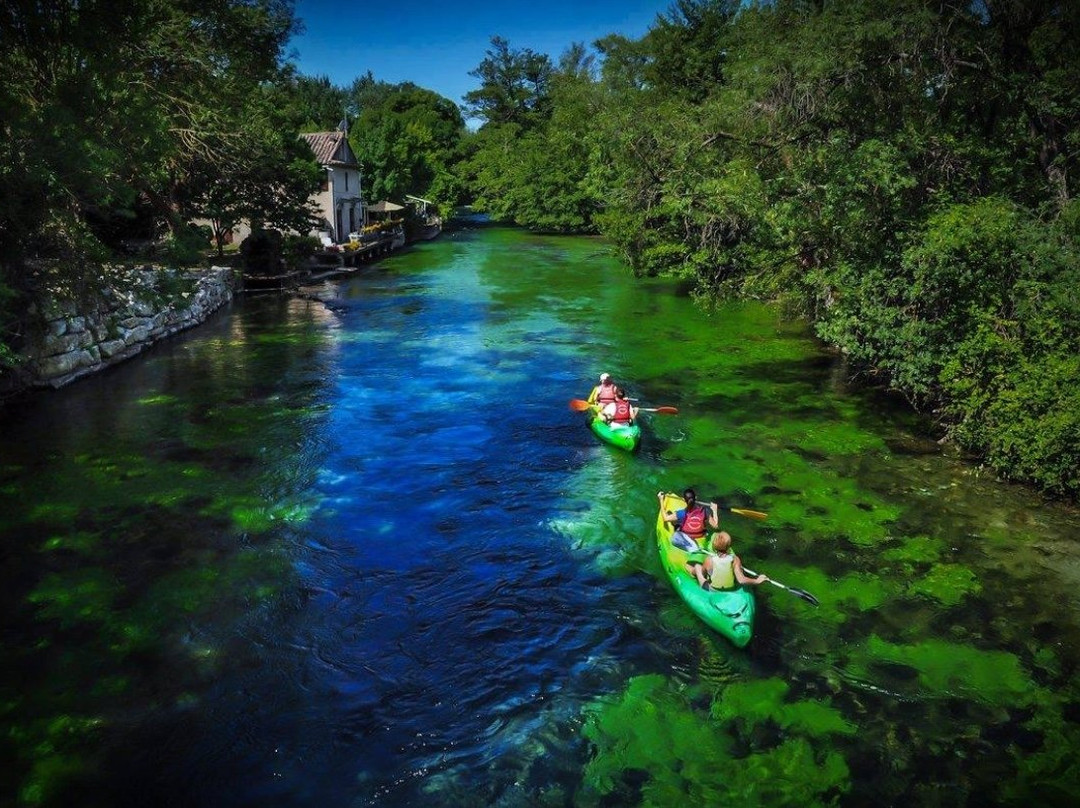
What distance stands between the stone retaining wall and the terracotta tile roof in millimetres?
25355

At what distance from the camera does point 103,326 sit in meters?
23.4

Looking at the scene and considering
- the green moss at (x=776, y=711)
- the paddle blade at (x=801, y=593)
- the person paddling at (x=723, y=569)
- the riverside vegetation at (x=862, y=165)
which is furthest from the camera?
the riverside vegetation at (x=862, y=165)

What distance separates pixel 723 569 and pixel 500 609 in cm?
328

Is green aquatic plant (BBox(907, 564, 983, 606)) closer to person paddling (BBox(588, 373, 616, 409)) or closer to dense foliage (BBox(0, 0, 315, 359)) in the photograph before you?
person paddling (BBox(588, 373, 616, 409))

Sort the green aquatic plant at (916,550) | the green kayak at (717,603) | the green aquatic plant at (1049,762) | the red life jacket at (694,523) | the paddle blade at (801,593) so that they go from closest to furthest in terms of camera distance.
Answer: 1. the green aquatic plant at (1049,762)
2. the green kayak at (717,603)
3. the paddle blade at (801,593)
4. the red life jacket at (694,523)
5. the green aquatic plant at (916,550)

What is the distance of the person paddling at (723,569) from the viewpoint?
434 inches

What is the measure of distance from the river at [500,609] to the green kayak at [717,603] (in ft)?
0.82

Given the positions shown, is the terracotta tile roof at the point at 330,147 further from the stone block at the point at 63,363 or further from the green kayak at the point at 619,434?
the green kayak at the point at 619,434

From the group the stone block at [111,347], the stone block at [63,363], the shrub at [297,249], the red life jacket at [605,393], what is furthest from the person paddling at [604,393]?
the shrub at [297,249]

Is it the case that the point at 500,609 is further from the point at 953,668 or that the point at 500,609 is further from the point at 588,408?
the point at 588,408

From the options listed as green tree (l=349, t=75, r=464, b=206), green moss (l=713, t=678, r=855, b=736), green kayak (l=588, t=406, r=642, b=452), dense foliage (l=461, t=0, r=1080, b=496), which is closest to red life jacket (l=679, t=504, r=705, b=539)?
green moss (l=713, t=678, r=855, b=736)

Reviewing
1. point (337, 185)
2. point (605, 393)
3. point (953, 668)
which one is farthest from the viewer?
point (337, 185)

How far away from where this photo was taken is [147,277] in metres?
26.5

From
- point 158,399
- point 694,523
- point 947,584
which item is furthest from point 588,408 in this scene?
point 158,399
